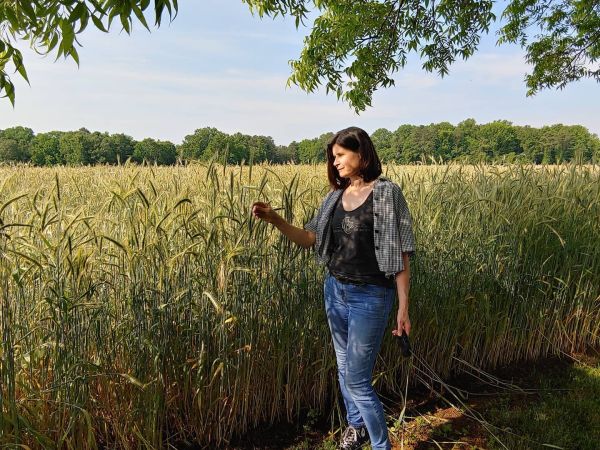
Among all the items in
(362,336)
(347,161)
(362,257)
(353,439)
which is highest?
(347,161)

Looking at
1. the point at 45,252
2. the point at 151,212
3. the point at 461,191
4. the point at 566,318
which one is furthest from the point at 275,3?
the point at 566,318

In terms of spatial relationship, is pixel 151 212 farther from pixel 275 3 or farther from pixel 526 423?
pixel 275 3

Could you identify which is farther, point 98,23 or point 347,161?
point 347,161

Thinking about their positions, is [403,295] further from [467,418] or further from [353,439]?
[467,418]

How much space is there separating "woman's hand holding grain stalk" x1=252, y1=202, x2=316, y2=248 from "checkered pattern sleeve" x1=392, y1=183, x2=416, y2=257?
0.45 m

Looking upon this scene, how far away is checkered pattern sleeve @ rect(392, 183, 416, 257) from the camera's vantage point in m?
1.83

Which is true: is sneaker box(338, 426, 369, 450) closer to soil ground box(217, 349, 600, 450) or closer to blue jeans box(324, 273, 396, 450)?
soil ground box(217, 349, 600, 450)

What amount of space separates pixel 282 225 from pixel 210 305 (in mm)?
519

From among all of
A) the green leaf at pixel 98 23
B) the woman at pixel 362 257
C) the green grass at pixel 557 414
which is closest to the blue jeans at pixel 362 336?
the woman at pixel 362 257

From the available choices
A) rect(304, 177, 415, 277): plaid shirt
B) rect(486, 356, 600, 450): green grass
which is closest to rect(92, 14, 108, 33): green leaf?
rect(304, 177, 415, 277): plaid shirt

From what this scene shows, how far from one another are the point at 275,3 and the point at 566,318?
4028 mm

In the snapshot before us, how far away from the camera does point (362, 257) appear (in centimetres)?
191

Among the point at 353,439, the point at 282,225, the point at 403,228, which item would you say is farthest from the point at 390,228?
the point at 353,439

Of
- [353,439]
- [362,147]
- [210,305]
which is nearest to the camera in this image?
[362,147]
